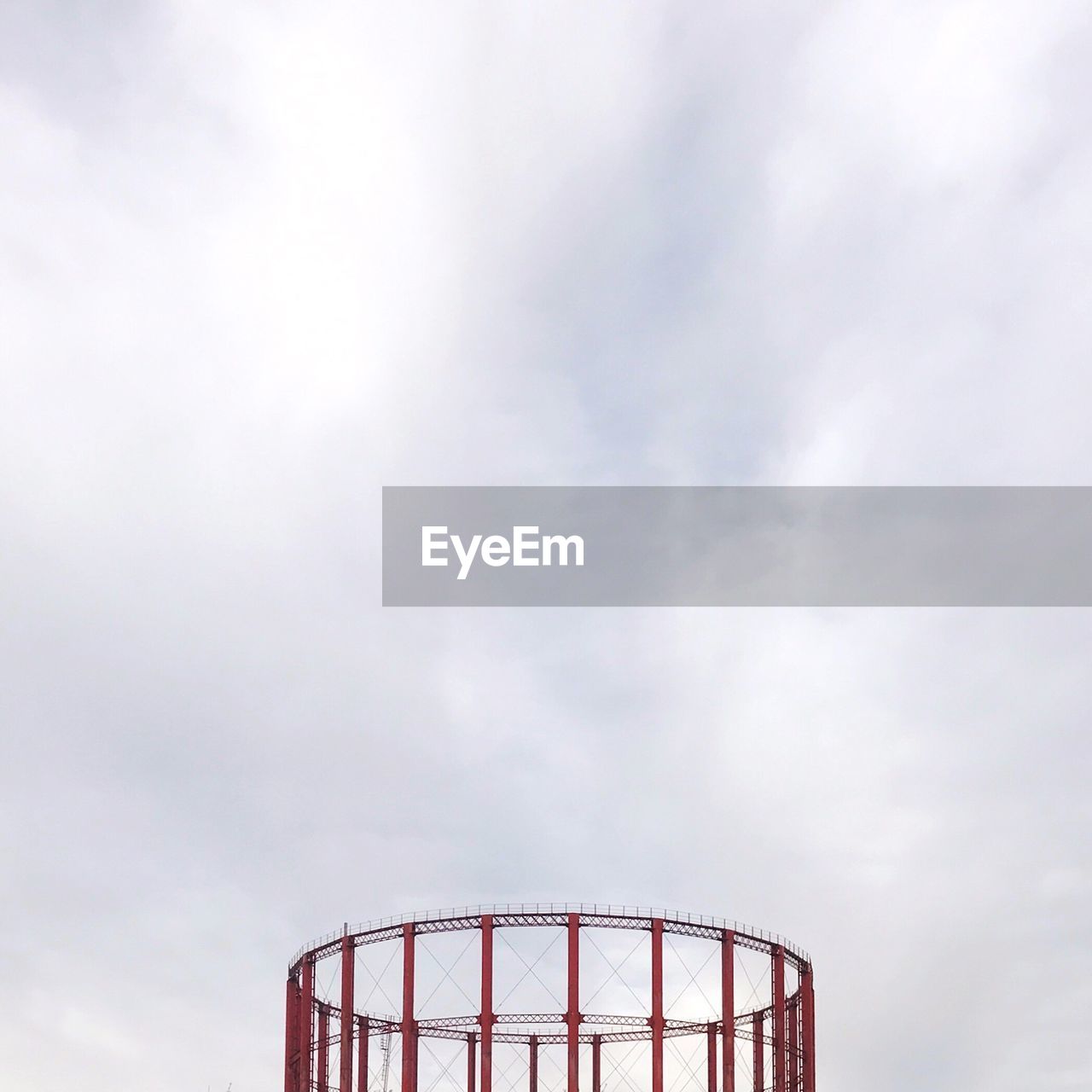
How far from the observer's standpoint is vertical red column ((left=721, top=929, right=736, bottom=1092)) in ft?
242

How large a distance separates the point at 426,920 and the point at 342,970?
610 cm

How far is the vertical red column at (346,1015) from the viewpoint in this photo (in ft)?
250

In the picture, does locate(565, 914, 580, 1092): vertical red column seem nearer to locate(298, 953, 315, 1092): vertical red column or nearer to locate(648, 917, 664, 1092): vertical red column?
locate(648, 917, 664, 1092): vertical red column

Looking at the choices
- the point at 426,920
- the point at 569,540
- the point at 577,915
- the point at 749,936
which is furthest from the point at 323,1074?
the point at 569,540

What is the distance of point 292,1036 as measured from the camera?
279ft

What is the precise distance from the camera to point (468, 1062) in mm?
90688

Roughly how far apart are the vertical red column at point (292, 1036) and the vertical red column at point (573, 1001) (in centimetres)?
1909

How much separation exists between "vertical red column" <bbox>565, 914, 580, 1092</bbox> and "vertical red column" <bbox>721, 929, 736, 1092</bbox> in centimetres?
749

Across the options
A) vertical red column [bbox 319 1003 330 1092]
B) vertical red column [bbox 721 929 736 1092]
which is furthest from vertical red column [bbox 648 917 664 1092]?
vertical red column [bbox 319 1003 330 1092]

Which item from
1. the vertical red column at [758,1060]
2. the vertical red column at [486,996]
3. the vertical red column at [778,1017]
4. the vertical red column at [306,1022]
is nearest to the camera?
the vertical red column at [486,996]

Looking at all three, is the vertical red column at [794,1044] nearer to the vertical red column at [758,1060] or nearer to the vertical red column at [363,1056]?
the vertical red column at [758,1060]

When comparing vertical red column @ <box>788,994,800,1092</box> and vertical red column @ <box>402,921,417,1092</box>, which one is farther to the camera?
vertical red column @ <box>788,994,800,1092</box>

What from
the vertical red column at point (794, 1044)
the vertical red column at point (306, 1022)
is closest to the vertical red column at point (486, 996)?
the vertical red column at point (306, 1022)

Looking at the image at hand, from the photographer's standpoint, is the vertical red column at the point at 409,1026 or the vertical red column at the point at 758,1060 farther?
the vertical red column at the point at 758,1060
